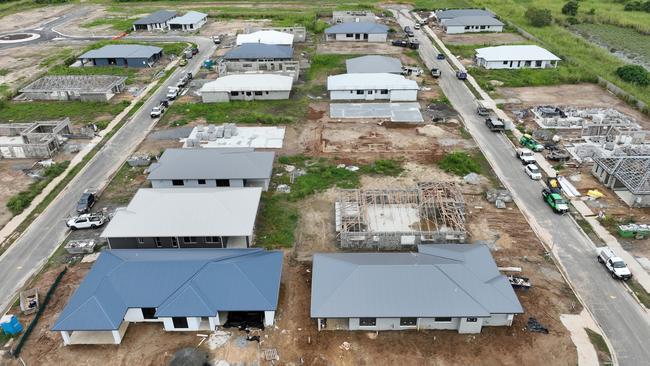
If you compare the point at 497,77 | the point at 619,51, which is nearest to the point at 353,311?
the point at 497,77

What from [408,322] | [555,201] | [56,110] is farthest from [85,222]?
[555,201]

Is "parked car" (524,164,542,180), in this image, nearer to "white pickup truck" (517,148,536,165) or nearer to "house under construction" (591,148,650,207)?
"white pickup truck" (517,148,536,165)

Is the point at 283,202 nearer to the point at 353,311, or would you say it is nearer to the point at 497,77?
the point at 353,311

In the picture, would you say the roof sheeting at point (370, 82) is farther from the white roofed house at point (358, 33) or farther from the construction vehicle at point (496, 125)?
the white roofed house at point (358, 33)

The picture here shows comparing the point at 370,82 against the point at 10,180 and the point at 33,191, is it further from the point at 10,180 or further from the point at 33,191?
the point at 10,180

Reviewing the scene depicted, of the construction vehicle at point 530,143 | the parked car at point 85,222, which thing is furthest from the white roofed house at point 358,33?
the parked car at point 85,222

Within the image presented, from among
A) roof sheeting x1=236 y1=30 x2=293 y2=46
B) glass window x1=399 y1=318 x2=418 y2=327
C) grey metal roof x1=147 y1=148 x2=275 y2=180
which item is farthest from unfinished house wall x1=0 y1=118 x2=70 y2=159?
glass window x1=399 y1=318 x2=418 y2=327
